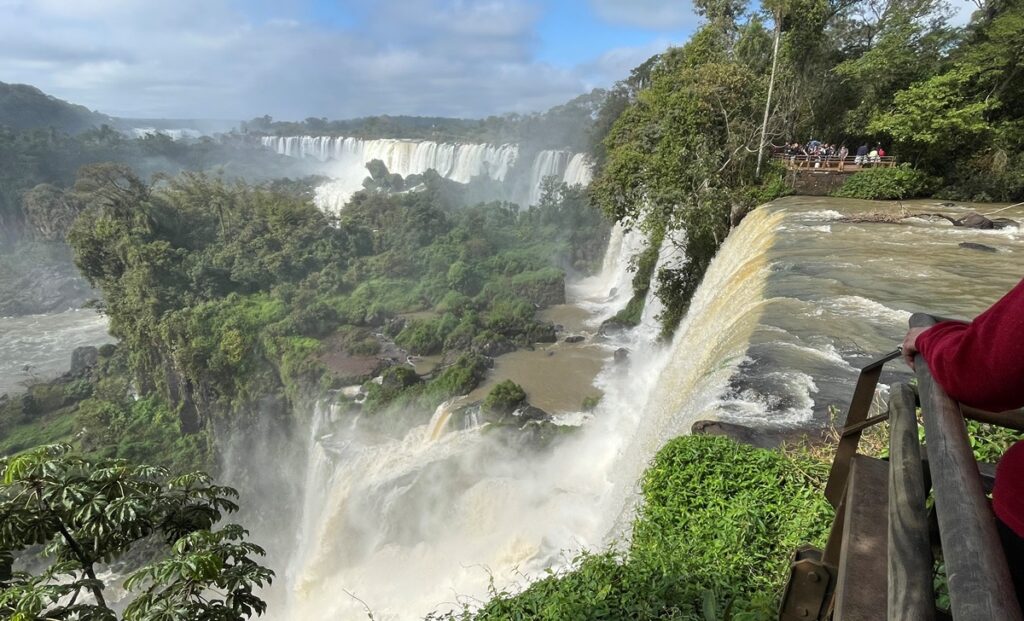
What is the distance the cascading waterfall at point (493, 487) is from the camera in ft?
27.0

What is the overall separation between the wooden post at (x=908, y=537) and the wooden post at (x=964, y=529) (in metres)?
0.11

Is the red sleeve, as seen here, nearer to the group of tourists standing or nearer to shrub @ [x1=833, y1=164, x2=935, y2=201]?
shrub @ [x1=833, y1=164, x2=935, y2=201]

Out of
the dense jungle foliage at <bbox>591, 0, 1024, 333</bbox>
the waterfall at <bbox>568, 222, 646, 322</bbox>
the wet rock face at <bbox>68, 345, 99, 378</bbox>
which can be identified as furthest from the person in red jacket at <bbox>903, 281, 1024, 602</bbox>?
the wet rock face at <bbox>68, 345, 99, 378</bbox>

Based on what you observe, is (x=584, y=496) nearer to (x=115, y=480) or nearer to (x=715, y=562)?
(x=715, y=562)

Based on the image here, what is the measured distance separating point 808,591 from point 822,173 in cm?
1632

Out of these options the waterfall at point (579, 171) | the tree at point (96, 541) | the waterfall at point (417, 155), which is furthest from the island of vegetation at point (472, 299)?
the waterfall at point (417, 155)

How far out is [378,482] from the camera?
1521cm

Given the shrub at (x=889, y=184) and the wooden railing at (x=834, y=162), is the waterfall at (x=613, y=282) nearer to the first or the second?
the wooden railing at (x=834, y=162)

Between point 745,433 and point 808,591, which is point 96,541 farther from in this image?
point 745,433

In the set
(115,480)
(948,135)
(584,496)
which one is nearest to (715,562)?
(115,480)

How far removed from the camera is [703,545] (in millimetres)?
3744

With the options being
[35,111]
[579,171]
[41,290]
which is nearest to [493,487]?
[579,171]

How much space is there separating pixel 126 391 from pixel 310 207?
17.8 metres

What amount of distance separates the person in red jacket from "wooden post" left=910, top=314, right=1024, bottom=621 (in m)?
0.08
